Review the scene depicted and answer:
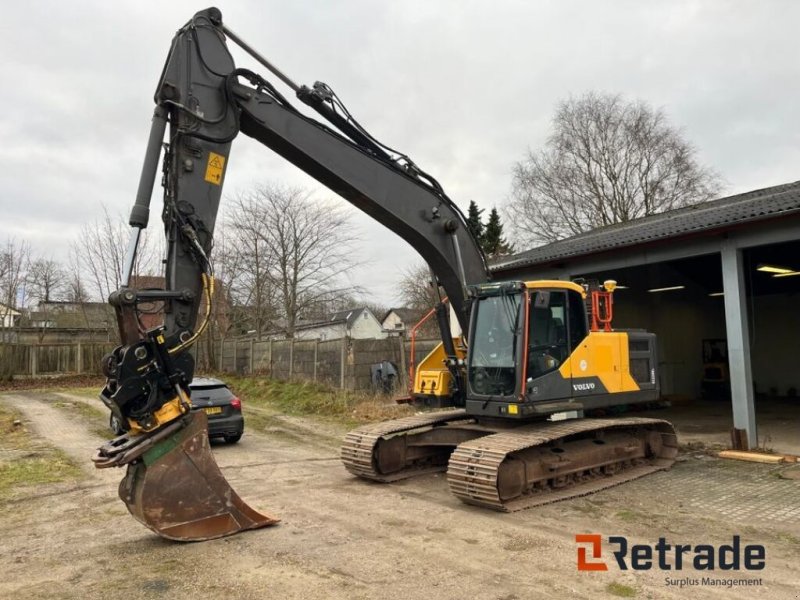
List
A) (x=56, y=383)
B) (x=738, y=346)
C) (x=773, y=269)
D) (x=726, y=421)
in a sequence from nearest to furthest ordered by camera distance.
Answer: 1. (x=738, y=346)
2. (x=726, y=421)
3. (x=773, y=269)
4. (x=56, y=383)

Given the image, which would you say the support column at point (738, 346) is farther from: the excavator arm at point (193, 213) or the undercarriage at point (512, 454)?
the excavator arm at point (193, 213)

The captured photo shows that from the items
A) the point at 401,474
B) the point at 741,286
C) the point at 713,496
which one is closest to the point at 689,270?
the point at 741,286

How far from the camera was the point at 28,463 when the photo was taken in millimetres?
9016

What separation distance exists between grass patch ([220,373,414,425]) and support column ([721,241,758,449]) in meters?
6.70

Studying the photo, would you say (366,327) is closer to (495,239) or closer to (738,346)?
(495,239)

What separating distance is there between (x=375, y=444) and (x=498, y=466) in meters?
2.05

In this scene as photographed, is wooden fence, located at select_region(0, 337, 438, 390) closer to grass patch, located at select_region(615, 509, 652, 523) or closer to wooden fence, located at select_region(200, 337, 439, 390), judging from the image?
wooden fence, located at select_region(200, 337, 439, 390)

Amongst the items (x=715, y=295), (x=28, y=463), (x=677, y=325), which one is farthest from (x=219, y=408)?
(x=715, y=295)

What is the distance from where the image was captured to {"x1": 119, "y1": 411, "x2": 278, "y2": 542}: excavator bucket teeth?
187 inches

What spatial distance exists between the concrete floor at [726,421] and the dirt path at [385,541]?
6.82ft

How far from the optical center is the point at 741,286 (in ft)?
30.8

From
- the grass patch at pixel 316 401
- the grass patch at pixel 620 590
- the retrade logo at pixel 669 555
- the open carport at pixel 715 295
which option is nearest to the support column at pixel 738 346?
the open carport at pixel 715 295

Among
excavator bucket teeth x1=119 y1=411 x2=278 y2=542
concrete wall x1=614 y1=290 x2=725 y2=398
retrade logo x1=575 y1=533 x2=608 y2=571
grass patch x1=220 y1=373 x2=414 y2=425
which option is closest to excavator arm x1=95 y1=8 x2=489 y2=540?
excavator bucket teeth x1=119 y1=411 x2=278 y2=542

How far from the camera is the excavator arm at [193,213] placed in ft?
15.6
